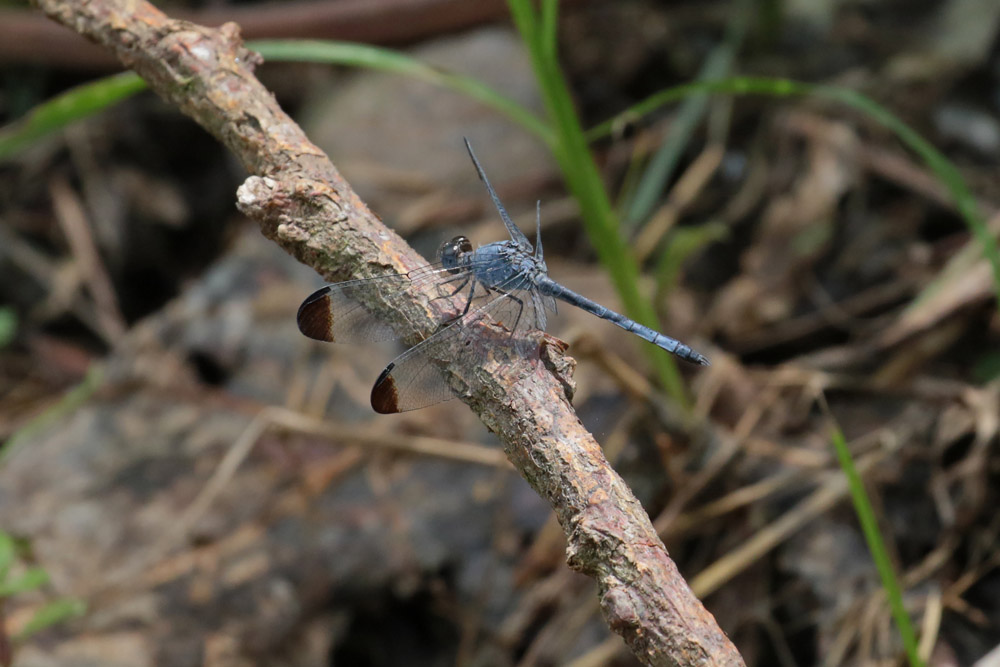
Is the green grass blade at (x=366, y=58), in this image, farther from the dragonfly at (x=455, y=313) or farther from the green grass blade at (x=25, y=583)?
the green grass blade at (x=25, y=583)

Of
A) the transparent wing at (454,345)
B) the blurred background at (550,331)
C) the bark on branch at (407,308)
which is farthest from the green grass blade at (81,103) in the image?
the transparent wing at (454,345)

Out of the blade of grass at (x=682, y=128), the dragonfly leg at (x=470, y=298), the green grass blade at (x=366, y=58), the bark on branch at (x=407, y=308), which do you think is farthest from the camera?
the blade of grass at (x=682, y=128)

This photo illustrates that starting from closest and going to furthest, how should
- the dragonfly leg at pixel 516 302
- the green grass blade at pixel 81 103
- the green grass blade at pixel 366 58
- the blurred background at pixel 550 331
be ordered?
the dragonfly leg at pixel 516 302
the green grass blade at pixel 81 103
the green grass blade at pixel 366 58
the blurred background at pixel 550 331

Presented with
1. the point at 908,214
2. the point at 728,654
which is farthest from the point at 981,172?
the point at 728,654

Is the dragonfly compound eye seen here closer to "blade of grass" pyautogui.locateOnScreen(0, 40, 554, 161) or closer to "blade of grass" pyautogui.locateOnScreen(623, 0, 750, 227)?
"blade of grass" pyautogui.locateOnScreen(0, 40, 554, 161)


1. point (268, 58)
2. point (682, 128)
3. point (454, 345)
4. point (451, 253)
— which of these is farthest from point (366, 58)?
point (682, 128)

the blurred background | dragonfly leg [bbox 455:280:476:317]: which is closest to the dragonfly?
dragonfly leg [bbox 455:280:476:317]
